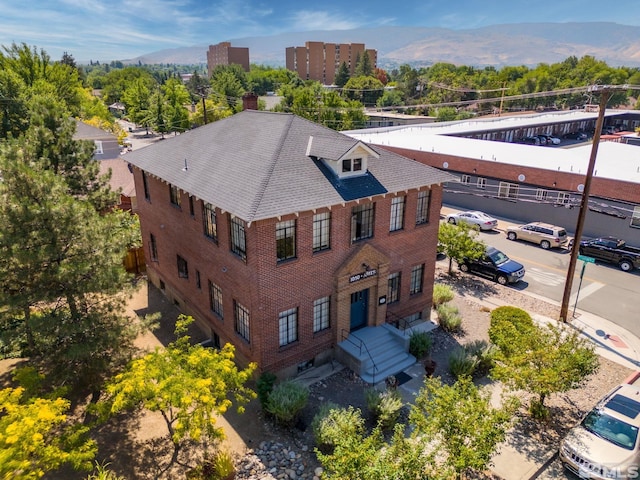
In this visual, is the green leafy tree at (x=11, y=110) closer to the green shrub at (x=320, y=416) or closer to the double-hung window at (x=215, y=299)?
the double-hung window at (x=215, y=299)

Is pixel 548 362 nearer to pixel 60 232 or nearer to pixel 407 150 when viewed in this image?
pixel 60 232

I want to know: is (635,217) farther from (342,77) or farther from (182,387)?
(342,77)

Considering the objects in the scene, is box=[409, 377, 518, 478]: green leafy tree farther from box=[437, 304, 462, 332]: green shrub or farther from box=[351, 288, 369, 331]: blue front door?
box=[437, 304, 462, 332]: green shrub

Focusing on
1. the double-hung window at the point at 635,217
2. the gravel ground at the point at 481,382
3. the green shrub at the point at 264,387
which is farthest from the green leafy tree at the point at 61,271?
the double-hung window at the point at 635,217

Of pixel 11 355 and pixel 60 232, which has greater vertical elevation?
pixel 60 232

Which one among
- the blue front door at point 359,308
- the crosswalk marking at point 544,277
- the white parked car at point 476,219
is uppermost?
the blue front door at point 359,308

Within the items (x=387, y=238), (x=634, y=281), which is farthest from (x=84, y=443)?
(x=634, y=281)

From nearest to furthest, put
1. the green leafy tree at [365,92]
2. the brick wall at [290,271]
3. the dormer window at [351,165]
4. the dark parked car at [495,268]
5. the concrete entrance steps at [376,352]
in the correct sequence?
the brick wall at [290,271]
the dormer window at [351,165]
the concrete entrance steps at [376,352]
the dark parked car at [495,268]
the green leafy tree at [365,92]
